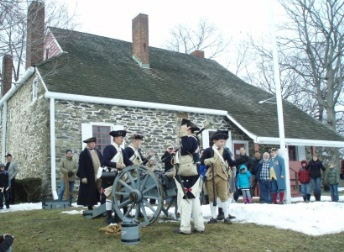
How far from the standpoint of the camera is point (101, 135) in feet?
48.6

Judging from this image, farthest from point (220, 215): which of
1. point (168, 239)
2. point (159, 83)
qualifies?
point (159, 83)

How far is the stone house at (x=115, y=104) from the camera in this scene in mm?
14039

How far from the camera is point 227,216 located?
7.62 metres

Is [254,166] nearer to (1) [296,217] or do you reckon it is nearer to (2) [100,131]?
(1) [296,217]

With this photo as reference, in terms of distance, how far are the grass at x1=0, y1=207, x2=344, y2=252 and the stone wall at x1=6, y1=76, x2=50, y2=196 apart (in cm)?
665

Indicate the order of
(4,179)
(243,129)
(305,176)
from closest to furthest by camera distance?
(4,179) < (305,176) < (243,129)

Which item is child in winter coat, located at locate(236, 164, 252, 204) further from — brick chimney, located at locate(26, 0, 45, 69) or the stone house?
brick chimney, located at locate(26, 0, 45, 69)

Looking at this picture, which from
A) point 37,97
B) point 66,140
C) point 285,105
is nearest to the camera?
point 66,140

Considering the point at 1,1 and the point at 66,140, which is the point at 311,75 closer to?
the point at 66,140

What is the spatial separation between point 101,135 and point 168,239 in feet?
29.8

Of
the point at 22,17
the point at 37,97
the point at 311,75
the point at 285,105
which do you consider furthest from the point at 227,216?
the point at 311,75

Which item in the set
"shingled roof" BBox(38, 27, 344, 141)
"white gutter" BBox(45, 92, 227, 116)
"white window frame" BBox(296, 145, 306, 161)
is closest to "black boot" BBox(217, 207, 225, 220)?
"white gutter" BBox(45, 92, 227, 116)

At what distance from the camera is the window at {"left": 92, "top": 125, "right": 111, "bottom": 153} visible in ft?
48.2

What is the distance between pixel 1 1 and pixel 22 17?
0.71 m
